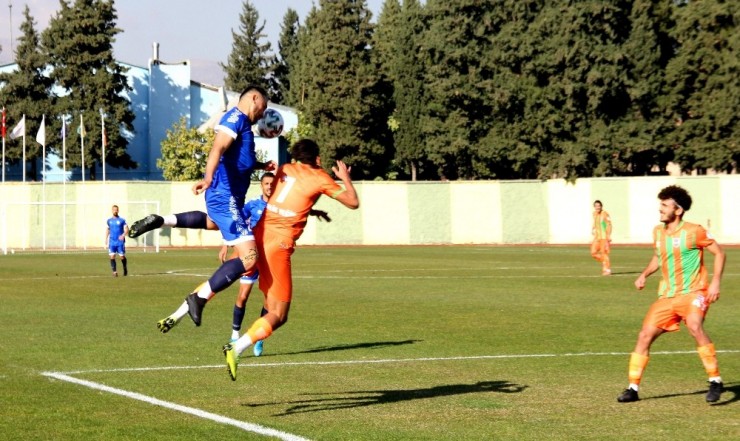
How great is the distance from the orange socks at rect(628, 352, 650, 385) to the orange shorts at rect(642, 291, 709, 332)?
34 cm

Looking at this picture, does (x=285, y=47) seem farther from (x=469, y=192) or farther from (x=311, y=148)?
(x=311, y=148)

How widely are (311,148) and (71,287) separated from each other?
61.4 feet

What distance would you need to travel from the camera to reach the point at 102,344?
599 inches

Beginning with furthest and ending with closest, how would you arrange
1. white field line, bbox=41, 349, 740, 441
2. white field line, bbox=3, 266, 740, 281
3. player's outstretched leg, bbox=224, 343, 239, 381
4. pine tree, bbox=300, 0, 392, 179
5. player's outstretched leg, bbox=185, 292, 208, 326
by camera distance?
pine tree, bbox=300, 0, 392, 179, white field line, bbox=3, 266, 740, 281, player's outstretched leg, bbox=185, 292, 208, 326, player's outstretched leg, bbox=224, 343, 239, 381, white field line, bbox=41, 349, 740, 441

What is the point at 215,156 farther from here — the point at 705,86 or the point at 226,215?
the point at 705,86

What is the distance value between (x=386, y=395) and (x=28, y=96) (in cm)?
7924

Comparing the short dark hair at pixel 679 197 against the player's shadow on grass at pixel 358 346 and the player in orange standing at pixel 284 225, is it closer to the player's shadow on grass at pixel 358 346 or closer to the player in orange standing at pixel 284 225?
the player in orange standing at pixel 284 225

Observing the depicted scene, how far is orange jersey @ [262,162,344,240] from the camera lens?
1021 centimetres

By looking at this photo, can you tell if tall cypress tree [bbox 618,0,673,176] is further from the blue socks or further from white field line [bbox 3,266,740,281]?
the blue socks

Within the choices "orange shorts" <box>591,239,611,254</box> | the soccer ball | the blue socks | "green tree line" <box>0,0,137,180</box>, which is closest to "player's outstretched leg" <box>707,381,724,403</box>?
the blue socks

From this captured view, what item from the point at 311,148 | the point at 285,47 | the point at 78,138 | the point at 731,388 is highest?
the point at 285,47

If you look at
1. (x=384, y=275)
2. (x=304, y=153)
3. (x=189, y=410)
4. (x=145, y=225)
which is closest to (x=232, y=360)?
(x=189, y=410)

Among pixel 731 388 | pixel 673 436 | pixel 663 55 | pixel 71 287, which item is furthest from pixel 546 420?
pixel 663 55

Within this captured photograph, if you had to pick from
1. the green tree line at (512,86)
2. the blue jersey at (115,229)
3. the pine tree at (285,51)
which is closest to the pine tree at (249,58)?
Result: the pine tree at (285,51)
